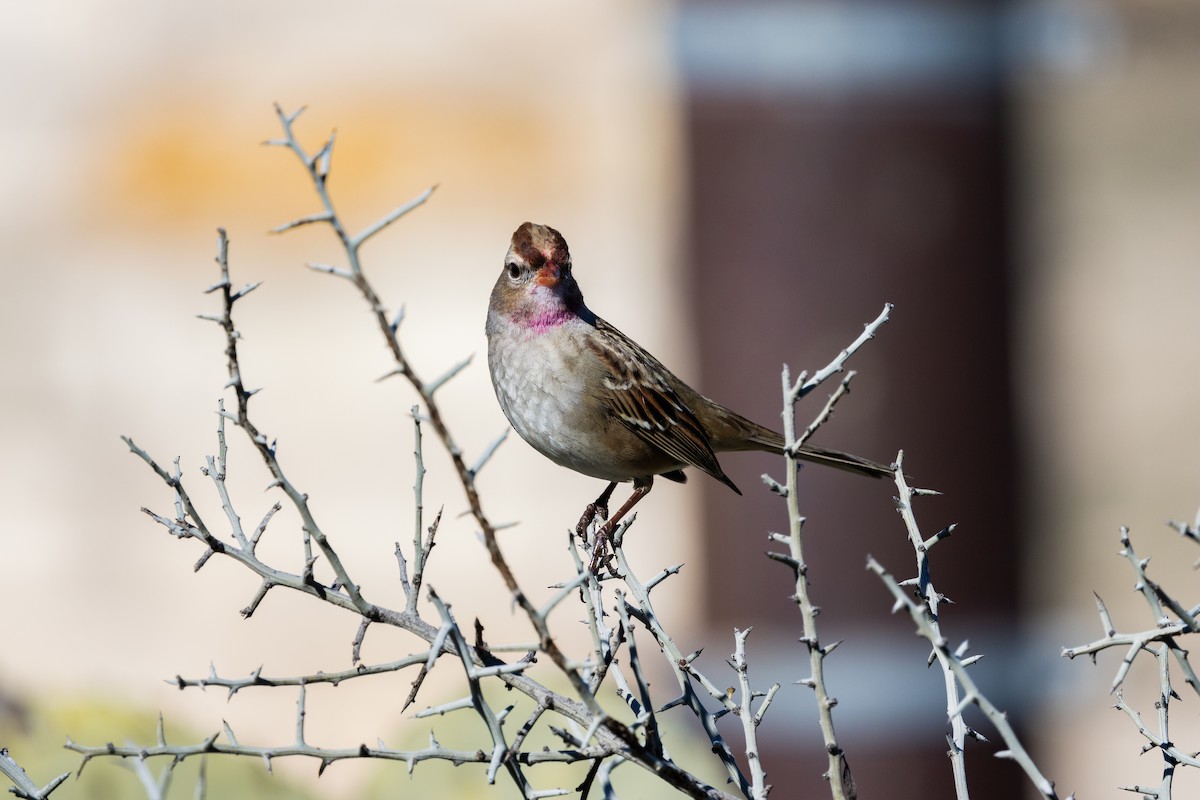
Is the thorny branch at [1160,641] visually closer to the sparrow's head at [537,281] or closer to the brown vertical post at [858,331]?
the sparrow's head at [537,281]

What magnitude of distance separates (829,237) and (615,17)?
315cm

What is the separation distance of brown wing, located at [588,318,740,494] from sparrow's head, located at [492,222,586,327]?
171 millimetres

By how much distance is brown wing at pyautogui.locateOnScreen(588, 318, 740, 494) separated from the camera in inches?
156

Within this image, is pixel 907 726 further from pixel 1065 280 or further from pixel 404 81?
pixel 404 81

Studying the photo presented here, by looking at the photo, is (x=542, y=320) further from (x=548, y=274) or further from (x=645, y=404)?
(x=645, y=404)

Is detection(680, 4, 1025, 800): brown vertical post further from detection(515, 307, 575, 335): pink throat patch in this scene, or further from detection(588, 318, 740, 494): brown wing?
detection(515, 307, 575, 335): pink throat patch

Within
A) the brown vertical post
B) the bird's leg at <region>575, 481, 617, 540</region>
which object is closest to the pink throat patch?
the bird's leg at <region>575, 481, 617, 540</region>

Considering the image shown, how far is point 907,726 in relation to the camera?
21.6ft

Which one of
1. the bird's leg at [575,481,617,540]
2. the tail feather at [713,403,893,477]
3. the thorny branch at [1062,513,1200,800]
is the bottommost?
the thorny branch at [1062,513,1200,800]

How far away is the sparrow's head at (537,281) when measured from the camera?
371 cm

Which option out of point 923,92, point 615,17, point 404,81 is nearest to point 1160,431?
point 923,92

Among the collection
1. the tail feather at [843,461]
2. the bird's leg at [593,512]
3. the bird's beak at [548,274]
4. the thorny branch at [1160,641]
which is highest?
the bird's beak at [548,274]

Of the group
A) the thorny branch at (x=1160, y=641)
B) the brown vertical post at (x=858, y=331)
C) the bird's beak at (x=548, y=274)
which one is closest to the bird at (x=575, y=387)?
the bird's beak at (x=548, y=274)

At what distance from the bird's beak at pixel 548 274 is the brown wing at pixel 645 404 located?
27cm
